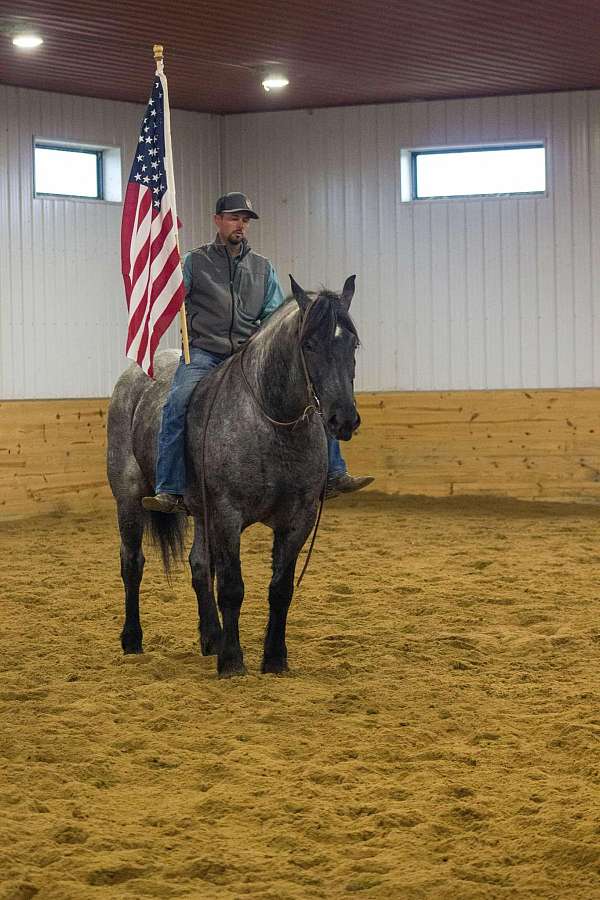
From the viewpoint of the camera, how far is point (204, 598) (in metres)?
5.48

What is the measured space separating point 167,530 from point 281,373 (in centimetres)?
137

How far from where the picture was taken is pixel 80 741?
13.1ft

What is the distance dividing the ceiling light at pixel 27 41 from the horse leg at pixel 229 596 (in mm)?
6301

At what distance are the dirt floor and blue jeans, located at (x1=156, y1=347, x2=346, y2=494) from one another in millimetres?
860

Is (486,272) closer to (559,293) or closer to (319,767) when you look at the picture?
(559,293)

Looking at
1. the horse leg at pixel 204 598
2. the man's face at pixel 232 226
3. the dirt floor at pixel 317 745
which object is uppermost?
the man's face at pixel 232 226

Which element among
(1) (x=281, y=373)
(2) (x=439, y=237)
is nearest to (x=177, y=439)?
(1) (x=281, y=373)

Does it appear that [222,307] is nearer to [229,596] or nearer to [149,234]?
[149,234]

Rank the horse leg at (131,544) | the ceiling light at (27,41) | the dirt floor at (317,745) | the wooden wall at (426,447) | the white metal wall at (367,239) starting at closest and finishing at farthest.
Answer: the dirt floor at (317,745) < the horse leg at (131,544) < the ceiling light at (27,41) < the wooden wall at (426,447) < the white metal wall at (367,239)

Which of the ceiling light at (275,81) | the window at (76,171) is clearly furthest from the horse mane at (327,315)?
the window at (76,171)

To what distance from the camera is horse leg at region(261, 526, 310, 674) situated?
16.3ft

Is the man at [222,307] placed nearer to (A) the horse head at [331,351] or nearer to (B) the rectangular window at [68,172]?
(A) the horse head at [331,351]

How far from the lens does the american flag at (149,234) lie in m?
5.47

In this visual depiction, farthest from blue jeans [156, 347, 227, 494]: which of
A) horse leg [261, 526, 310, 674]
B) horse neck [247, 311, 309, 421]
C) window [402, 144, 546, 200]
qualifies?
window [402, 144, 546, 200]
